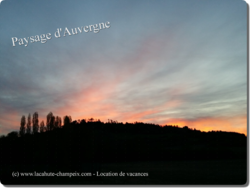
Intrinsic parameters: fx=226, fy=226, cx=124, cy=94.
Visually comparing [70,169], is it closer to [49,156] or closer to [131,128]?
Result: [49,156]

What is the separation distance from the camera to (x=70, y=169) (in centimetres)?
2505

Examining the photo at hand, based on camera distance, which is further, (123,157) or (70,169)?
(123,157)

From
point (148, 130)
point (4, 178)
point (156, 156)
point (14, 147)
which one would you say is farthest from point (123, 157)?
point (148, 130)

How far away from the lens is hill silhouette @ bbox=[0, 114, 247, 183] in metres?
26.0

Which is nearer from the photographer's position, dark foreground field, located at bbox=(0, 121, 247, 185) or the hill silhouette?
dark foreground field, located at bbox=(0, 121, 247, 185)

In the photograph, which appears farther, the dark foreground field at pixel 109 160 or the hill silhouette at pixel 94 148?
the hill silhouette at pixel 94 148

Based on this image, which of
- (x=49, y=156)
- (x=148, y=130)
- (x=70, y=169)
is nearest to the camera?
(x=70, y=169)

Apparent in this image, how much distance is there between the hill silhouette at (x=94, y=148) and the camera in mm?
26016

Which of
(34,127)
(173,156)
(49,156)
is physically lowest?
(173,156)

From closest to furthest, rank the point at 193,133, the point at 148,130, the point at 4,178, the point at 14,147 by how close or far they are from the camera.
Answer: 1. the point at 4,178
2. the point at 14,147
3. the point at 193,133
4. the point at 148,130

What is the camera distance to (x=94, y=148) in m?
27.7

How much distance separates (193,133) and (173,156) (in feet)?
85.0

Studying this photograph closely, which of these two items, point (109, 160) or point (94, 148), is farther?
point (109, 160)

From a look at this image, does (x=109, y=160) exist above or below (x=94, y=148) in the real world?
below
